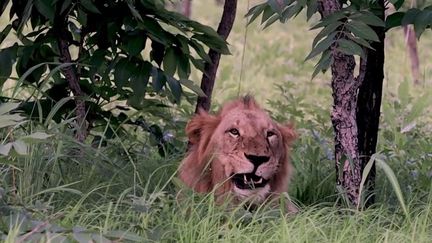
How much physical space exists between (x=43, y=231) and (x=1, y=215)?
0.19 metres

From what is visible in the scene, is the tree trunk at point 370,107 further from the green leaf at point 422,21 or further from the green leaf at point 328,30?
the green leaf at point 328,30

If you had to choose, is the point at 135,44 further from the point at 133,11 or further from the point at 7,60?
the point at 7,60

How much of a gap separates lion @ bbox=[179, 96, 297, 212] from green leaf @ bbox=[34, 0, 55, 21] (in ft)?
2.39

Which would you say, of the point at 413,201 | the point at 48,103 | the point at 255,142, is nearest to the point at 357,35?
the point at 255,142

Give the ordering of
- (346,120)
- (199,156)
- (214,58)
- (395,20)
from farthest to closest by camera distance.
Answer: (214,58), (346,120), (395,20), (199,156)

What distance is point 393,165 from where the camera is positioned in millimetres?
5145

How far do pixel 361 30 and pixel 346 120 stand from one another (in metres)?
0.59

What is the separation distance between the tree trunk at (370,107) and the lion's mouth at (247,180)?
74 cm

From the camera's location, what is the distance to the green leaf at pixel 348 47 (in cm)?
371

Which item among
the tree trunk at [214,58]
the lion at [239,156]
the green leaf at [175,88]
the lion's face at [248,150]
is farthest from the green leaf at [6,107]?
the tree trunk at [214,58]

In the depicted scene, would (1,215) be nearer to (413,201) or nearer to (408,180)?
(413,201)

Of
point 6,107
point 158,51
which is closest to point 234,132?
point 158,51

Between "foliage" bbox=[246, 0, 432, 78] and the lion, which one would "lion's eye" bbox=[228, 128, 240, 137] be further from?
"foliage" bbox=[246, 0, 432, 78]

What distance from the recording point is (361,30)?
381cm
